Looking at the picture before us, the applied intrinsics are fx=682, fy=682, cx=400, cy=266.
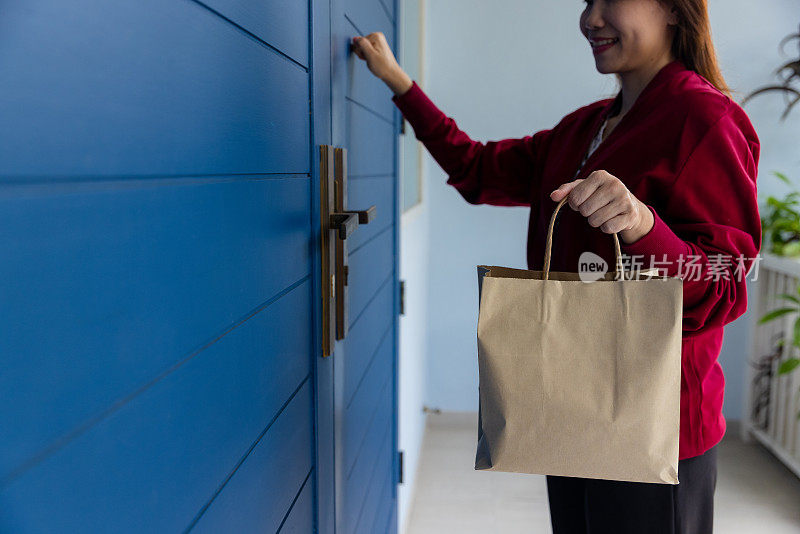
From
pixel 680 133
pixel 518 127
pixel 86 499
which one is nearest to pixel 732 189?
pixel 680 133

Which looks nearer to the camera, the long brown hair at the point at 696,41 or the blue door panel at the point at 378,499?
the long brown hair at the point at 696,41

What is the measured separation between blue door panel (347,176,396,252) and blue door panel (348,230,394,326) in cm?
2

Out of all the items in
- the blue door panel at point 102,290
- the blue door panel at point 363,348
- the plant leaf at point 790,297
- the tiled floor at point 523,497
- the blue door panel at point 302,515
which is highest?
the blue door panel at point 102,290

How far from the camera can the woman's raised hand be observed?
1.27 metres

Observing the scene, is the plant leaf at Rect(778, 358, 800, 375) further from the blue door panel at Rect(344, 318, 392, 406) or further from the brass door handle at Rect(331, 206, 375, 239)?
the brass door handle at Rect(331, 206, 375, 239)

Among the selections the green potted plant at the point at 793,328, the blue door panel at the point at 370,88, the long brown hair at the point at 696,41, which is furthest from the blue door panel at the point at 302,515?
the green potted plant at the point at 793,328

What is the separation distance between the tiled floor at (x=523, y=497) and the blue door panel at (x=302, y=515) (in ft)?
4.93

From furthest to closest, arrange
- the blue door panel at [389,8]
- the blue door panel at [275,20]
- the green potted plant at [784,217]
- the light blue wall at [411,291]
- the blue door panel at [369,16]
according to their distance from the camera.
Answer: the green potted plant at [784,217]
the light blue wall at [411,291]
the blue door panel at [389,8]
the blue door panel at [369,16]
the blue door panel at [275,20]

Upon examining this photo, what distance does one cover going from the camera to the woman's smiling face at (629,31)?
110 centimetres

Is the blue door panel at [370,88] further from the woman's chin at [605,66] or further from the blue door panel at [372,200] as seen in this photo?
the woman's chin at [605,66]

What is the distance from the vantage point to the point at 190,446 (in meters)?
0.55

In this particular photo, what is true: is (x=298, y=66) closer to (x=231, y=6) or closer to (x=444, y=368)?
(x=231, y=6)

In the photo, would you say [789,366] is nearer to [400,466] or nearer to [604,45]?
[400,466]

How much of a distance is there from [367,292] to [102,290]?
3.35 feet
